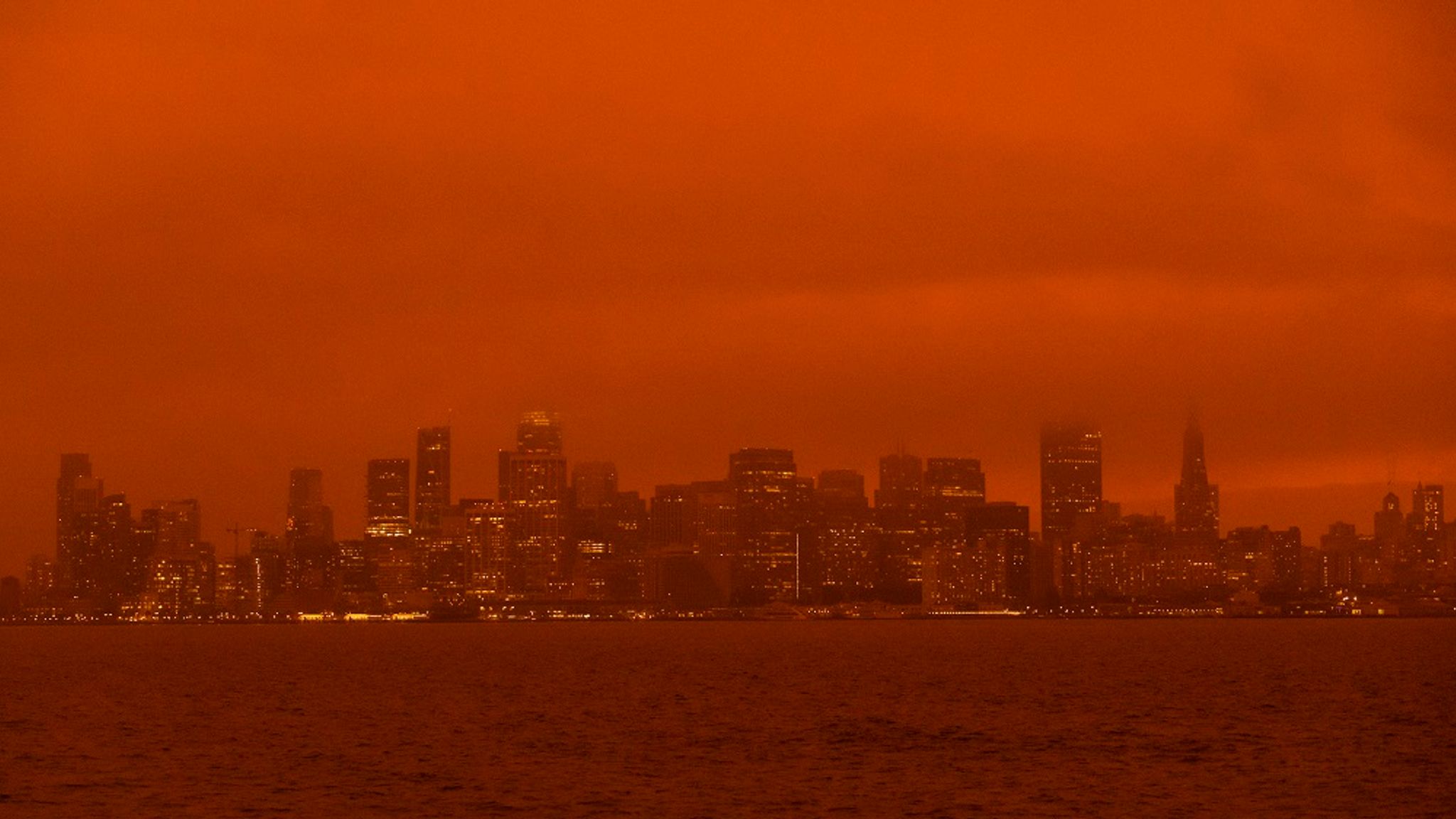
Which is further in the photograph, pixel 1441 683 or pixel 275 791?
pixel 1441 683

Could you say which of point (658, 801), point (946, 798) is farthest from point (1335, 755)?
point (658, 801)

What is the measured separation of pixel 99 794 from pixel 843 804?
1207 inches

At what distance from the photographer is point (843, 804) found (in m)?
74.2

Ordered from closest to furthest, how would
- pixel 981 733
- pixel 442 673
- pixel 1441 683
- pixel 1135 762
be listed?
1. pixel 1135 762
2. pixel 981 733
3. pixel 1441 683
4. pixel 442 673

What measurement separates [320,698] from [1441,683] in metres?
89.2

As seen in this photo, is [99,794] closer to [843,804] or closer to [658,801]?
[658,801]

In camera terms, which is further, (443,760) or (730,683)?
(730,683)

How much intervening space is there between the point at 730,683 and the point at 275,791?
275 ft

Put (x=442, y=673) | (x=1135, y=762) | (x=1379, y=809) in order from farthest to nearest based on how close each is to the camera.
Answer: (x=442, y=673), (x=1135, y=762), (x=1379, y=809)

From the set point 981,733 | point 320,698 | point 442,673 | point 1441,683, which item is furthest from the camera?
point 442,673

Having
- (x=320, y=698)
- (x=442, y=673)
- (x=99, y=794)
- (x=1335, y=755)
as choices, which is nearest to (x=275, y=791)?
(x=99, y=794)

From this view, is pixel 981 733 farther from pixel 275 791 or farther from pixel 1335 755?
pixel 275 791

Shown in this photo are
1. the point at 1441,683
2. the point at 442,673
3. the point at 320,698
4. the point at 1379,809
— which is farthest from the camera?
the point at 442,673

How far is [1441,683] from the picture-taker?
154 metres
